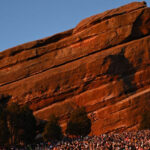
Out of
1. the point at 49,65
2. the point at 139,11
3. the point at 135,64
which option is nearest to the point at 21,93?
the point at 49,65

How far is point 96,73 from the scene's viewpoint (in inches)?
1971

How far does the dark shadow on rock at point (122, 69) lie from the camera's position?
A: 4975 cm

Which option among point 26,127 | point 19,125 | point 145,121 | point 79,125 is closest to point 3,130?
point 19,125

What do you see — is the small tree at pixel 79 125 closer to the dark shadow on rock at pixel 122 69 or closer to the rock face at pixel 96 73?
the rock face at pixel 96 73

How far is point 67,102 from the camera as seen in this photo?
5034 centimetres

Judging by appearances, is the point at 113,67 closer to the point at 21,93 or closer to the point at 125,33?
the point at 125,33

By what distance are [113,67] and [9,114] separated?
66.5ft

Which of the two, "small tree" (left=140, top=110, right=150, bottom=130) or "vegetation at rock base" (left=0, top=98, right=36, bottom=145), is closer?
"vegetation at rock base" (left=0, top=98, right=36, bottom=145)

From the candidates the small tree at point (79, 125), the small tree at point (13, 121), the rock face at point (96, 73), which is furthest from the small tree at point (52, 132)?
the rock face at point (96, 73)

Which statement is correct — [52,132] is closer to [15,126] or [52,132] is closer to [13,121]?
[15,126]

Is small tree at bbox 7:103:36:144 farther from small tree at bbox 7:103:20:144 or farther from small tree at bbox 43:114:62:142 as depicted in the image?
small tree at bbox 43:114:62:142

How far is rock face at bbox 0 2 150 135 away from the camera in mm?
48375

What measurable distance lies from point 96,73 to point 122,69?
14.5 feet

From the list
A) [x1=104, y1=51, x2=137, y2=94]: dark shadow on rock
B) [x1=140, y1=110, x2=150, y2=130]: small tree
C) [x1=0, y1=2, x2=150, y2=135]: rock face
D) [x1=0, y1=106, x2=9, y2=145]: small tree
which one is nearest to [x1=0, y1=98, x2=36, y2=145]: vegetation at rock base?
[x1=0, y1=106, x2=9, y2=145]: small tree
